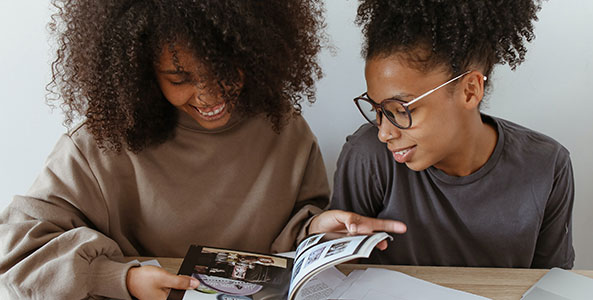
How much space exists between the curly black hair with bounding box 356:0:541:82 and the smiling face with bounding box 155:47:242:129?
36 centimetres

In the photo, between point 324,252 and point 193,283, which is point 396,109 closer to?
point 324,252

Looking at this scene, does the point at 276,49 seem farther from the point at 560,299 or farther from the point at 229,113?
the point at 560,299

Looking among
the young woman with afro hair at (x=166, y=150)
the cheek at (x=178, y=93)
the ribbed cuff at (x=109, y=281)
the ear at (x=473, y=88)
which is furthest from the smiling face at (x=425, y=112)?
the ribbed cuff at (x=109, y=281)

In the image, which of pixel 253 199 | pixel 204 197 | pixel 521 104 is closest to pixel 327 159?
pixel 253 199

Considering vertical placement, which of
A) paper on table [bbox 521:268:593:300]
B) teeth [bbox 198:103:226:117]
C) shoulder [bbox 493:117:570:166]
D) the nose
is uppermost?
teeth [bbox 198:103:226:117]

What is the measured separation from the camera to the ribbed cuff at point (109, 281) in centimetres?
106

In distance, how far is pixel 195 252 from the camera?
1.14 metres

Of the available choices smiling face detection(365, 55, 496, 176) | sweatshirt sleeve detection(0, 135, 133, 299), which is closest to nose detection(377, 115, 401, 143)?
smiling face detection(365, 55, 496, 176)

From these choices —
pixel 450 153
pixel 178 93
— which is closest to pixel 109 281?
pixel 178 93

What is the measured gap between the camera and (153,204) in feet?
4.16

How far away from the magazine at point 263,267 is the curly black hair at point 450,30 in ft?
1.28

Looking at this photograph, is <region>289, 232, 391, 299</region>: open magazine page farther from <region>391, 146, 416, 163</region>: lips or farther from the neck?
the neck

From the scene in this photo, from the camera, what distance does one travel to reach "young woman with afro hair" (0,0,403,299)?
3.41ft

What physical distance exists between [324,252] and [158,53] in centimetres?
51
